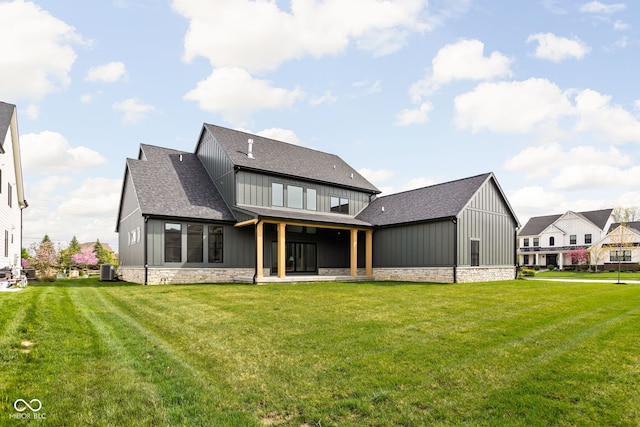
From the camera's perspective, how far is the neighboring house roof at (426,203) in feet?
65.1

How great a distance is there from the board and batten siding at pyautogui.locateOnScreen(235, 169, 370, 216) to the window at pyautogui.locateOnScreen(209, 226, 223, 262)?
1.86 m

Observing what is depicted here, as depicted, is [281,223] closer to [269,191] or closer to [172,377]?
[269,191]

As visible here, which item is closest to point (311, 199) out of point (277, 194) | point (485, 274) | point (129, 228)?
point (277, 194)

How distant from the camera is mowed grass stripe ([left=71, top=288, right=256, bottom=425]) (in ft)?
11.5

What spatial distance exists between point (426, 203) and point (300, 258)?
800cm

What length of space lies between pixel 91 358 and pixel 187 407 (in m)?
2.33

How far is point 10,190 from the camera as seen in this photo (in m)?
18.1

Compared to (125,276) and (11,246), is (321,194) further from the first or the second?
(11,246)

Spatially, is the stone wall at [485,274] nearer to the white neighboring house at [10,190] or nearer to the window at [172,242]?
the window at [172,242]

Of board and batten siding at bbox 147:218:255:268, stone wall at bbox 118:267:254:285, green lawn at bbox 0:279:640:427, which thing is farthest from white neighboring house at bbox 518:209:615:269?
green lawn at bbox 0:279:640:427

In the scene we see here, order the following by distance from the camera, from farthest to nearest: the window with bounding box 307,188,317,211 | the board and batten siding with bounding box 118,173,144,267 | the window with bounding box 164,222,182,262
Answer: the window with bounding box 307,188,317,211 → the board and batten siding with bounding box 118,173,144,267 → the window with bounding box 164,222,182,262

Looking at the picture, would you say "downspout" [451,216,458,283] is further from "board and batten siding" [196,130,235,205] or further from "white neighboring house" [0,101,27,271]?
"white neighboring house" [0,101,27,271]

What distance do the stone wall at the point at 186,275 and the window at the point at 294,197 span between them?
15.0 ft

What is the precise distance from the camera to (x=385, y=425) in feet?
11.0
